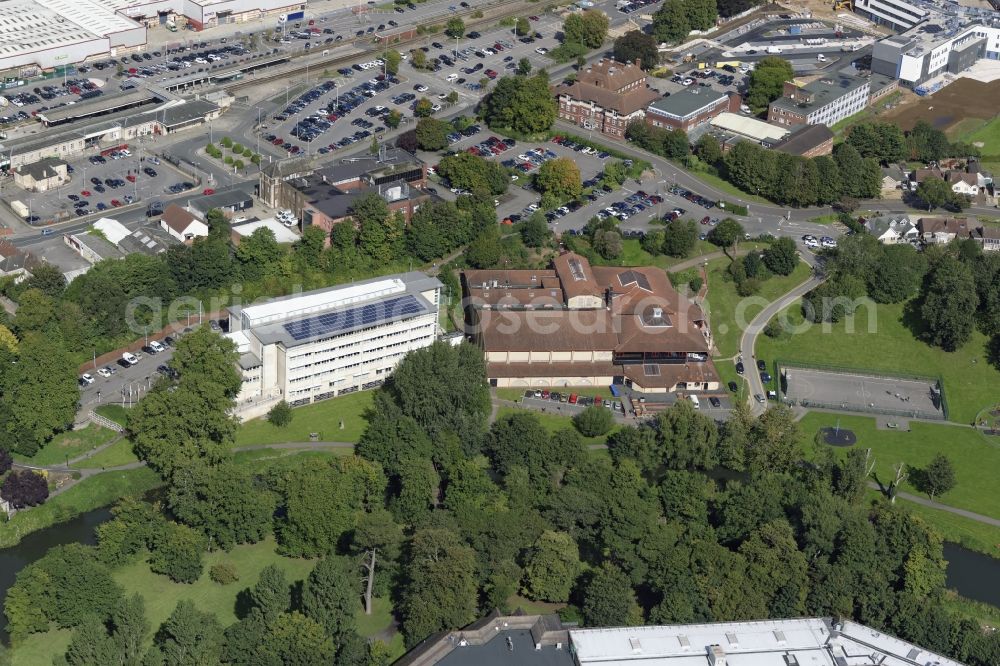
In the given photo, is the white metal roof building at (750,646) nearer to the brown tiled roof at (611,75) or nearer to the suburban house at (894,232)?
the suburban house at (894,232)

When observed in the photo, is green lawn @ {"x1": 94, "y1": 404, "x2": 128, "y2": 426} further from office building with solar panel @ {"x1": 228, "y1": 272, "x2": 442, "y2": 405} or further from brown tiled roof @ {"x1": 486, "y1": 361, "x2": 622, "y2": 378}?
brown tiled roof @ {"x1": 486, "y1": 361, "x2": 622, "y2": 378}

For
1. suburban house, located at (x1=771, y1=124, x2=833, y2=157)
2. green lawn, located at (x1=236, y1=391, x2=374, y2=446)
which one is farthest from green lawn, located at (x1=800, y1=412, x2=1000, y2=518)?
suburban house, located at (x1=771, y1=124, x2=833, y2=157)

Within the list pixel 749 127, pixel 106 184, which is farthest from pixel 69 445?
pixel 749 127

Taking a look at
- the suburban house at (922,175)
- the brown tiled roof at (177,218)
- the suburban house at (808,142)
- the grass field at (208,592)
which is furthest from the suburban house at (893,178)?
the grass field at (208,592)

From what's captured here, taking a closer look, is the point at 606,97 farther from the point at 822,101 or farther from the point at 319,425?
the point at 319,425

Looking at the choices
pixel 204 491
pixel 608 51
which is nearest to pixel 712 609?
pixel 204 491

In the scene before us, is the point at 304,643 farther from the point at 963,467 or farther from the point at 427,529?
the point at 963,467
